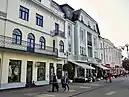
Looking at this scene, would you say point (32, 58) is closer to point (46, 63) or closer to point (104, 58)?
point (46, 63)

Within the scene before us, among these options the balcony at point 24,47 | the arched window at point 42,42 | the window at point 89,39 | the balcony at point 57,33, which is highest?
the window at point 89,39

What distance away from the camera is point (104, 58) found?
51.9 metres

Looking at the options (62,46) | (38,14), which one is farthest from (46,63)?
(38,14)

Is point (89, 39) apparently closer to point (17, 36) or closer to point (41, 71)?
point (41, 71)

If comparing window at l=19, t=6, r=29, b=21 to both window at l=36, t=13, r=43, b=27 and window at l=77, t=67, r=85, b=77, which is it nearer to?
window at l=36, t=13, r=43, b=27

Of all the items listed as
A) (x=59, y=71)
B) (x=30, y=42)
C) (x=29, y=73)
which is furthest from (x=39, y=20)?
(x=59, y=71)

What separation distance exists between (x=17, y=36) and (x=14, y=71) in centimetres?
403

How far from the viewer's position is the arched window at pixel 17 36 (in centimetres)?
1999

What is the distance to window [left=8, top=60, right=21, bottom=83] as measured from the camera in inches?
750

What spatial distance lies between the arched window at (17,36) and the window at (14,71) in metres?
2.27

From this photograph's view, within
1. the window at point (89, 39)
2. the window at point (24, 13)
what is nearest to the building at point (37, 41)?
the window at point (24, 13)

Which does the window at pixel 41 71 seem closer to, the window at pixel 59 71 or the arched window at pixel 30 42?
the arched window at pixel 30 42

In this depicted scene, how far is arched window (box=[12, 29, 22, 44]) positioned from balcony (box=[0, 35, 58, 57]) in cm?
42

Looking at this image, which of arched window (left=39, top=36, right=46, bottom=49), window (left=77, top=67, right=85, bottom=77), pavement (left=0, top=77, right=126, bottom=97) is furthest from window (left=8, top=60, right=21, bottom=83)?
window (left=77, top=67, right=85, bottom=77)
